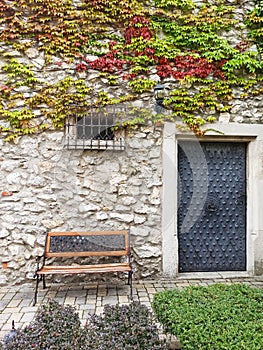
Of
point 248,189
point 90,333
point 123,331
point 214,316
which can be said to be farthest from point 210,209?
point 90,333

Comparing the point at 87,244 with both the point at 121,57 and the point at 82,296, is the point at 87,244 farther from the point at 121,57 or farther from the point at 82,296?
the point at 121,57

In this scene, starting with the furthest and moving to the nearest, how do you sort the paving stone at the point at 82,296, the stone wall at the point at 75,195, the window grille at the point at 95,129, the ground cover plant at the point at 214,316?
Result: the window grille at the point at 95,129 → the stone wall at the point at 75,195 → the paving stone at the point at 82,296 → the ground cover plant at the point at 214,316

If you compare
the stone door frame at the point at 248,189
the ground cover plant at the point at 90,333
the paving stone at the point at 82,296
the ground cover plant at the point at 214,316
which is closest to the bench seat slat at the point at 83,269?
the paving stone at the point at 82,296

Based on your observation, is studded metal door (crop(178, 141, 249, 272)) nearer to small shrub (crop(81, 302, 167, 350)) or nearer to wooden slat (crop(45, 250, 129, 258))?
wooden slat (crop(45, 250, 129, 258))

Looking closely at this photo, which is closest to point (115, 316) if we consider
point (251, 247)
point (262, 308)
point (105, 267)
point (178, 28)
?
point (262, 308)

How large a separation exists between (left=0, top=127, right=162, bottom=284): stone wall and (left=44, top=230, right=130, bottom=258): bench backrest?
0.50 ft

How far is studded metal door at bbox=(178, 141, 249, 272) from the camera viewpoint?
14.1 feet

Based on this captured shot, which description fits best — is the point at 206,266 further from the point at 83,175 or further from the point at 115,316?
the point at 115,316

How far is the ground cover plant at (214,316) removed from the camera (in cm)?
175

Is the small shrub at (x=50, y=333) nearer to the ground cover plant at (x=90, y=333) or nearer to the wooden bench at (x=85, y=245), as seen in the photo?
the ground cover plant at (x=90, y=333)

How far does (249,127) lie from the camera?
4246mm

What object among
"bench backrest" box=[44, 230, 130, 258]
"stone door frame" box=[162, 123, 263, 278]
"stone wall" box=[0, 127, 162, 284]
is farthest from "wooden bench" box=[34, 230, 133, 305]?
"stone door frame" box=[162, 123, 263, 278]

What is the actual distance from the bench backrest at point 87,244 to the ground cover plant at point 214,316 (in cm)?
142

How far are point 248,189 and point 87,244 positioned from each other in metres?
2.43
